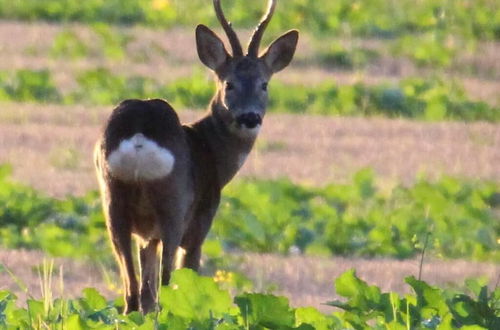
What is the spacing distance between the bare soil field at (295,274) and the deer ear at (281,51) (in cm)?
136

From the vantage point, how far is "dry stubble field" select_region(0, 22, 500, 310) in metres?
12.0

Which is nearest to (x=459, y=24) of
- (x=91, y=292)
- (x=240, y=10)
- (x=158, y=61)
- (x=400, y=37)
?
(x=400, y=37)

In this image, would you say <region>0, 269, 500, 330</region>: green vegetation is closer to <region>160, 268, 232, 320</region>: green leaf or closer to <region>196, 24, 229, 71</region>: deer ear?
<region>160, 268, 232, 320</region>: green leaf

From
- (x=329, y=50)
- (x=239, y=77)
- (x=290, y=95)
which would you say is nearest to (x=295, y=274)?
(x=239, y=77)

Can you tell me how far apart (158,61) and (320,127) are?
17.8 feet


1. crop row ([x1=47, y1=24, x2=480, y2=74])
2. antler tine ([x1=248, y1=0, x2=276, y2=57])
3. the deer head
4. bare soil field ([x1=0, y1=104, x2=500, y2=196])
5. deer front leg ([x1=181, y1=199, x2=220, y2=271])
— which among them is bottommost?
bare soil field ([x1=0, y1=104, x2=500, y2=196])

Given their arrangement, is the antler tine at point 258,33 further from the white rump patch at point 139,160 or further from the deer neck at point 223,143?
the white rump patch at point 139,160

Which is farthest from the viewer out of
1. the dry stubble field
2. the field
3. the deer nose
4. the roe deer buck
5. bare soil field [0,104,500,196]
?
bare soil field [0,104,500,196]

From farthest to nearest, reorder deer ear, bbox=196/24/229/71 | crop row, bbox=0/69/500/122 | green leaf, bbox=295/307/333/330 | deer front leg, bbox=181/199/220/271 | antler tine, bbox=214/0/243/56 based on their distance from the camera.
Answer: crop row, bbox=0/69/500/122 < deer ear, bbox=196/24/229/71 < antler tine, bbox=214/0/243/56 < deer front leg, bbox=181/199/220/271 < green leaf, bbox=295/307/333/330

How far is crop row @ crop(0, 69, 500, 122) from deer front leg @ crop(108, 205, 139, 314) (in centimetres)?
1096

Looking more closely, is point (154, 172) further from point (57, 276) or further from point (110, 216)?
point (57, 276)

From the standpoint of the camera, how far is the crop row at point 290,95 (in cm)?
2089

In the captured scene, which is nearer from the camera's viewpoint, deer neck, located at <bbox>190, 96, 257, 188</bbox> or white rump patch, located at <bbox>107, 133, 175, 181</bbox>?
white rump patch, located at <bbox>107, 133, 175, 181</bbox>

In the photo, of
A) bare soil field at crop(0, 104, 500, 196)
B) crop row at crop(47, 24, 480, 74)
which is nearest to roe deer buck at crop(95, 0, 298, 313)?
bare soil field at crop(0, 104, 500, 196)
